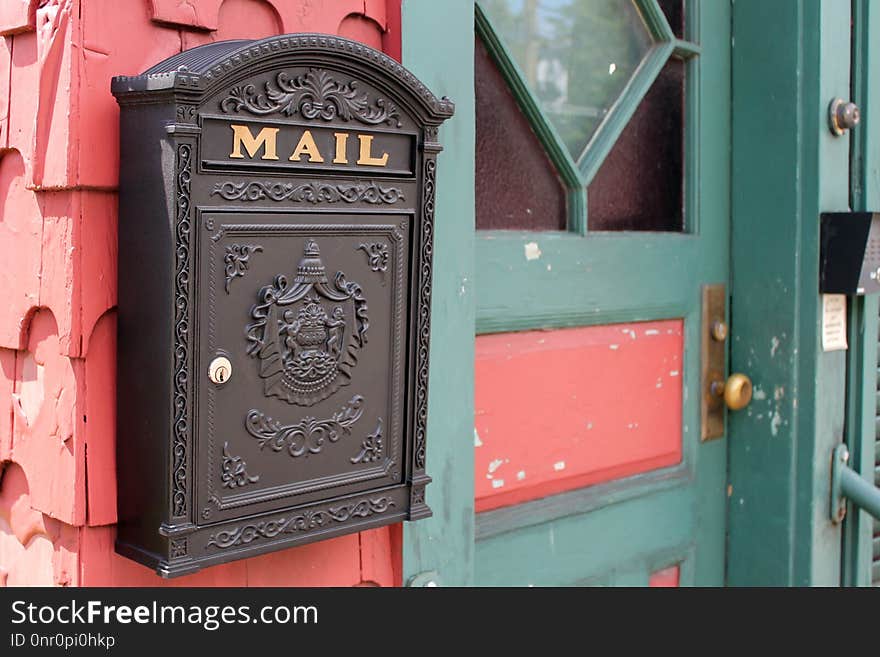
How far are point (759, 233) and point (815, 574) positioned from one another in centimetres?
83

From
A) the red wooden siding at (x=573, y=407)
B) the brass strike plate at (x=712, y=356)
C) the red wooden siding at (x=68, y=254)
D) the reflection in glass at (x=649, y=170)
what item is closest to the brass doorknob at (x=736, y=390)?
the brass strike plate at (x=712, y=356)

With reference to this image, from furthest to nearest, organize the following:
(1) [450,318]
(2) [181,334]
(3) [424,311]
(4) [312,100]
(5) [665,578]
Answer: (5) [665,578] < (1) [450,318] < (3) [424,311] < (4) [312,100] < (2) [181,334]

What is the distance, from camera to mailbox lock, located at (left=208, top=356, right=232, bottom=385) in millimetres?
1318

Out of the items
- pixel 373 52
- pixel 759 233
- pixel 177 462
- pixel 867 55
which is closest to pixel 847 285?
pixel 759 233

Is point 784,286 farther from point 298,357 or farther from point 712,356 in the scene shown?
point 298,357

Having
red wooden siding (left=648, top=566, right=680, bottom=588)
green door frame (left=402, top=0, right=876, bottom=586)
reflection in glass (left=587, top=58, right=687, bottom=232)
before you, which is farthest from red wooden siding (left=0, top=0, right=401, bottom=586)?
green door frame (left=402, top=0, right=876, bottom=586)

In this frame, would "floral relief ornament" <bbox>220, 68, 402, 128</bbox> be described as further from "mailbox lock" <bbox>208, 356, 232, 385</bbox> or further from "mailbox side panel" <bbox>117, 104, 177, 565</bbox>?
"mailbox lock" <bbox>208, 356, 232, 385</bbox>

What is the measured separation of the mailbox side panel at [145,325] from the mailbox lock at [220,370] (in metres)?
0.06

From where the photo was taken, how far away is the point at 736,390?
2477mm

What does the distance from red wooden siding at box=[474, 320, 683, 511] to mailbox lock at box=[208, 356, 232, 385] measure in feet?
2.42

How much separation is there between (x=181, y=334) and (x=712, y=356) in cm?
161

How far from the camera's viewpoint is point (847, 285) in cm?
235

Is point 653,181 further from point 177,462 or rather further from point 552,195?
point 177,462

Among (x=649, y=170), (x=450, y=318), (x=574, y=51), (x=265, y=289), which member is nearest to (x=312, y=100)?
(x=265, y=289)
